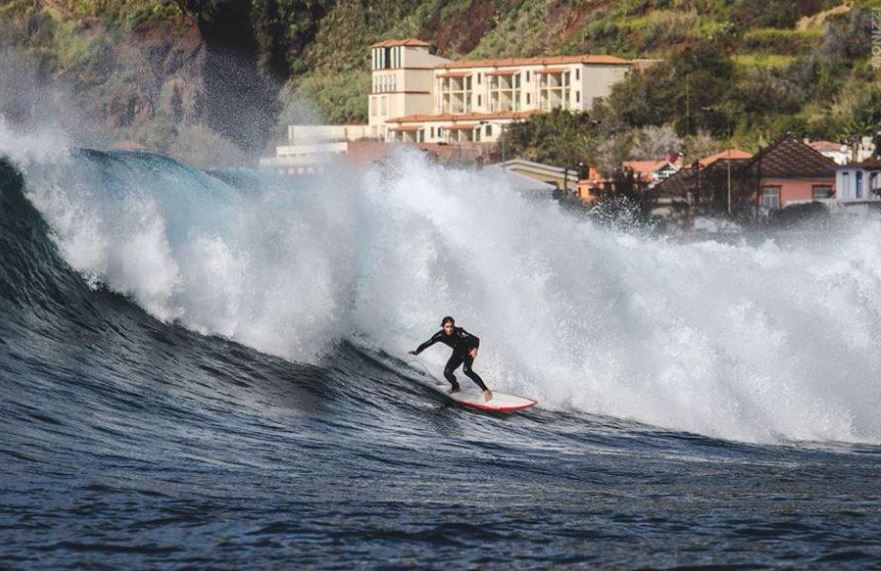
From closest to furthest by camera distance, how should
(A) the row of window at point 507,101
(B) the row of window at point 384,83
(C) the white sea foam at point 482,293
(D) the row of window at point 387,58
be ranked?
(C) the white sea foam at point 482,293 < (A) the row of window at point 507,101 < (B) the row of window at point 384,83 < (D) the row of window at point 387,58

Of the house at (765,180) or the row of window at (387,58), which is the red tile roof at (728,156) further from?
the row of window at (387,58)

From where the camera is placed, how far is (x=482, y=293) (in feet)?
75.5

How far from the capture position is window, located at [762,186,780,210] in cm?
7725

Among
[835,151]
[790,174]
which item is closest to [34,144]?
[790,174]

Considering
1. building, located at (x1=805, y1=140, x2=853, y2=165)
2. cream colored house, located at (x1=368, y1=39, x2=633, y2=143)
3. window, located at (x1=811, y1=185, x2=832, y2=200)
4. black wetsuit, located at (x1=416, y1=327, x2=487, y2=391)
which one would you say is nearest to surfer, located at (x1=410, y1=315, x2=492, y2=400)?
black wetsuit, located at (x1=416, y1=327, x2=487, y2=391)

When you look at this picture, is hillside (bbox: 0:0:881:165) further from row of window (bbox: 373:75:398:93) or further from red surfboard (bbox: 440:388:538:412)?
red surfboard (bbox: 440:388:538:412)

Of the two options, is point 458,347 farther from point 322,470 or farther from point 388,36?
point 388,36

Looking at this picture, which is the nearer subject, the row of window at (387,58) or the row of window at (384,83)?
the row of window at (384,83)

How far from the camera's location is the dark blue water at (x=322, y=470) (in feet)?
37.6

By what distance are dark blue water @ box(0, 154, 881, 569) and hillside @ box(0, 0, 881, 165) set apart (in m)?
50.9

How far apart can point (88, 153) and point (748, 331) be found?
373 inches

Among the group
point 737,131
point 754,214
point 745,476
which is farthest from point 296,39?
point 745,476

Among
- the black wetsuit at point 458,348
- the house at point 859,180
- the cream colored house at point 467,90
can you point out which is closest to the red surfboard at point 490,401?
the black wetsuit at point 458,348

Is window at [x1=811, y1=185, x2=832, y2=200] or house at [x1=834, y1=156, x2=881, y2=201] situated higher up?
house at [x1=834, y1=156, x2=881, y2=201]
